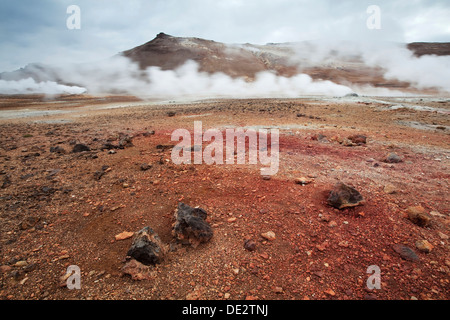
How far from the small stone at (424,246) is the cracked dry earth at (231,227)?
0.04 meters

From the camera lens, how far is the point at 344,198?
3264mm

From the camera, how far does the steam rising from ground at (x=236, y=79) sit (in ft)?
153

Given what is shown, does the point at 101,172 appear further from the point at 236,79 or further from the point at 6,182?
the point at 236,79

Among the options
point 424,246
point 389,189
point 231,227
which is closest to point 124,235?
point 231,227

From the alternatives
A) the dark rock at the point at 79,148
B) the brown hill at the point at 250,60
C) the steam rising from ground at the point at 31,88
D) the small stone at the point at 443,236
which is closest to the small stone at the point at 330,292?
the small stone at the point at 443,236

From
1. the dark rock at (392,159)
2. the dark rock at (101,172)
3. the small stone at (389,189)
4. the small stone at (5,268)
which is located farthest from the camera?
the dark rock at (392,159)

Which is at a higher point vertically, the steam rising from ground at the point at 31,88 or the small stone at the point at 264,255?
the steam rising from ground at the point at 31,88

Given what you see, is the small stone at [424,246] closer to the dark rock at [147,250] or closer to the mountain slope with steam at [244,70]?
the dark rock at [147,250]

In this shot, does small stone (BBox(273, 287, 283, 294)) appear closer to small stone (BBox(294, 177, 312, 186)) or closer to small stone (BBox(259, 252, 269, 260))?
small stone (BBox(259, 252, 269, 260))

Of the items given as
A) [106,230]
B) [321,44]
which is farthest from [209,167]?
[321,44]

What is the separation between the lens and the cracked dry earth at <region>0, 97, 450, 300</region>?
220 cm

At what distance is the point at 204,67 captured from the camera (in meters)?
66.6

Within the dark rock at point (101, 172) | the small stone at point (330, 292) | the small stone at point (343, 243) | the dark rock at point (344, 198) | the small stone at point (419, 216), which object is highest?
the dark rock at point (101, 172)
